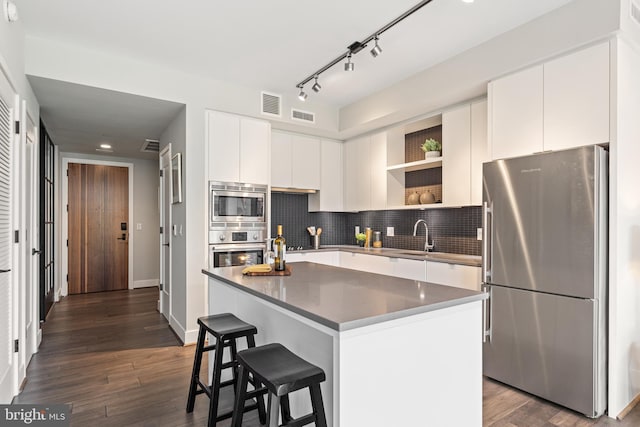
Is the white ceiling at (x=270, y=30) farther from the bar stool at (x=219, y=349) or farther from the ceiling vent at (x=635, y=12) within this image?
the bar stool at (x=219, y=349)

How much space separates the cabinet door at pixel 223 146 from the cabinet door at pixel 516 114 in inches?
98.6

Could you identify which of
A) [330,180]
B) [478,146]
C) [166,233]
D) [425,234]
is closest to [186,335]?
[166,233]

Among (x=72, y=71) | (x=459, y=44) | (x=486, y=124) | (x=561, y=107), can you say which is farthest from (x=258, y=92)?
(x=561, y=107)

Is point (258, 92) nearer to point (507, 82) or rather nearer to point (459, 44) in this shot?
point (459, 44)

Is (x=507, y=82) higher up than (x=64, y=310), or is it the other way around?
(x=507, y=82)

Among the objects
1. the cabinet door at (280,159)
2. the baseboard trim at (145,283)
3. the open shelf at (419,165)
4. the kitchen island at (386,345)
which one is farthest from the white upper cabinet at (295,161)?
the baseboard trim at (145,283)

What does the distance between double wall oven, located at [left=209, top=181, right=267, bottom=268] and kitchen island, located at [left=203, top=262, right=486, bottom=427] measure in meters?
1.89

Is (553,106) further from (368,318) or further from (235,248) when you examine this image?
(235,248)

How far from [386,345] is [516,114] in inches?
86.5

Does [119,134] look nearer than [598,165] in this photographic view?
No

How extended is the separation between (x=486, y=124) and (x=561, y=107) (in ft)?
2.52

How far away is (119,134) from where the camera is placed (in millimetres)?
4910

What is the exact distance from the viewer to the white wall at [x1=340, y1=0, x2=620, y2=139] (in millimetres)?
2336

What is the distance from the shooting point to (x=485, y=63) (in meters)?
2.96
